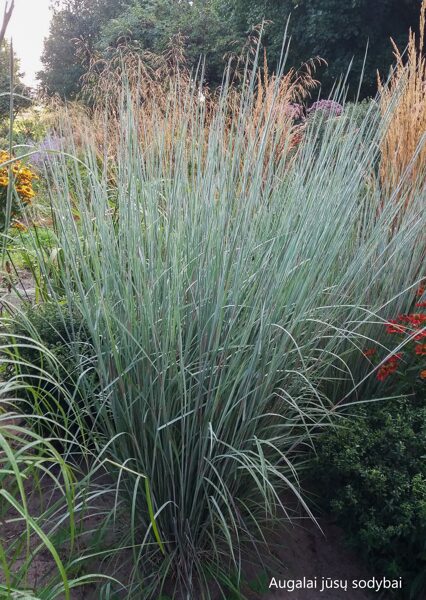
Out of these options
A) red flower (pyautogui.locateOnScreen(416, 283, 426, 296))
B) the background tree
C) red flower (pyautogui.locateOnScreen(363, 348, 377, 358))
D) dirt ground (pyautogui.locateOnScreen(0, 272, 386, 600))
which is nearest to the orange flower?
red flower (pyautogui.locateOnScreen(363, 348, 377, 358))

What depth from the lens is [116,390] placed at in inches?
79.7

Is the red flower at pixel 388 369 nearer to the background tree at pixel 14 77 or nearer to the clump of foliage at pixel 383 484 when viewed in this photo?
the clump of foliage at pixel 383 484

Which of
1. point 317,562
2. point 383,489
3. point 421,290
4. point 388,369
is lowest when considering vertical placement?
point 317,562

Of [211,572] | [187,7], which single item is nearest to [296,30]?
[187,7]

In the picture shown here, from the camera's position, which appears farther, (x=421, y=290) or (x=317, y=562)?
(x=421, y=290)

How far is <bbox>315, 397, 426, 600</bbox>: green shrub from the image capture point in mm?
2061

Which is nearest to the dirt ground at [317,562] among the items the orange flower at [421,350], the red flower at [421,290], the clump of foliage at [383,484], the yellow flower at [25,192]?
the clump of foliage at [383,484]

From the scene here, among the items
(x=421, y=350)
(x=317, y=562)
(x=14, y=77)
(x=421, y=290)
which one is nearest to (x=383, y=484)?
(x=317, y=562)

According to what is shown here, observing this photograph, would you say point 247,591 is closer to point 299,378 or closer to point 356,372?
point 299,378

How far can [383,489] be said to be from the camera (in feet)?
6.84

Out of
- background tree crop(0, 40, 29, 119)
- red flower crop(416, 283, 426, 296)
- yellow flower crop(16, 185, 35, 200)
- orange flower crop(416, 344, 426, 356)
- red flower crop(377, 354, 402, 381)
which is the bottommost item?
red flower crop(377, 354, 402, 381)

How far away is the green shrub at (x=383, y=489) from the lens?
2061mm

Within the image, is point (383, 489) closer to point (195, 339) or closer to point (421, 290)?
point (195, 339)

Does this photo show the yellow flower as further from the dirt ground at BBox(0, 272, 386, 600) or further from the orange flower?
the orange flower
